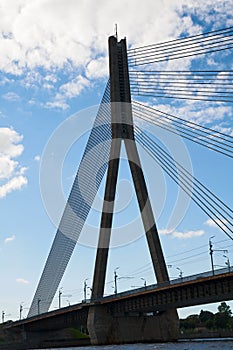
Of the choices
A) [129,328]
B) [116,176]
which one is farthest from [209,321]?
[116,176]

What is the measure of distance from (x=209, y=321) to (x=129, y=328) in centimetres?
10460

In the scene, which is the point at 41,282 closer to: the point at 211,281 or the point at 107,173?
the point at 107,173

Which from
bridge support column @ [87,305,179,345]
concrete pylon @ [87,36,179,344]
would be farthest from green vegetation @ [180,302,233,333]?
concrete pylon @ [87,36,179,344]

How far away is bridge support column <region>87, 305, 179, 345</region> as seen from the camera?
7388 cm

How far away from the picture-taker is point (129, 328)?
73.9 m

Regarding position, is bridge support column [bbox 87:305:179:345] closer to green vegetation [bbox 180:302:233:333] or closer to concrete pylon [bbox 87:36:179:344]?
concrete pylon [bbox 87:36:179:344]

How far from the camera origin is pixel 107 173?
2596 inches

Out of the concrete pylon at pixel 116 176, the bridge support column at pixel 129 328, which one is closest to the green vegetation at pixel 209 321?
the bridge support column at pixel 129 328

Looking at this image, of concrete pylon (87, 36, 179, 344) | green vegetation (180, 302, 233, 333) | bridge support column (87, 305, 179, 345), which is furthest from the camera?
green vegetation (180, 302, 233, 333)

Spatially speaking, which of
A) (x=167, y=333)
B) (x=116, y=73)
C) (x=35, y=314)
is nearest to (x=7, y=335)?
(x=35, y=314)

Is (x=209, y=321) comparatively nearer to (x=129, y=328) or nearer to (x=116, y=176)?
(x=129, y=328)

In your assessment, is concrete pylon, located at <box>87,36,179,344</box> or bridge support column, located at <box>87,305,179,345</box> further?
bridge support column, located at <box>87,305,179,345</box>

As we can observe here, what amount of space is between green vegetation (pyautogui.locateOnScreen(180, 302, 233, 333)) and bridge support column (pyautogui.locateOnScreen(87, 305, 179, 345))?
8777 cm

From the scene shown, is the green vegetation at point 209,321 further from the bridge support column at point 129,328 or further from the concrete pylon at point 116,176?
the concrete pylon at point 116,176
